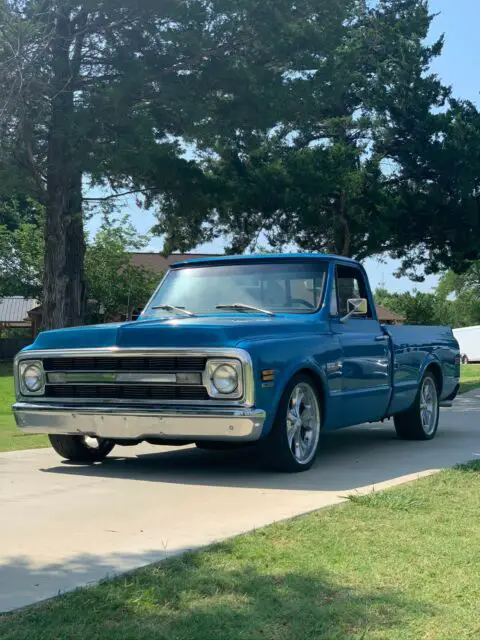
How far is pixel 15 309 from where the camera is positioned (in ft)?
214

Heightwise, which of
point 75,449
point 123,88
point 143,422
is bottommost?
point 75,449

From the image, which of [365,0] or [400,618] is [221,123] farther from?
[400,618]

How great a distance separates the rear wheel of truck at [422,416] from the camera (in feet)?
35.4

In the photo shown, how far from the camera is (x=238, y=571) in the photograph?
4.59 metres

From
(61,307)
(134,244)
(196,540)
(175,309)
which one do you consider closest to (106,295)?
(134,244)

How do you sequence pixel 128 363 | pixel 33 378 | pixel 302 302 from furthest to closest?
pixel 302 302 < pixel 33 378 < pixel 128 363

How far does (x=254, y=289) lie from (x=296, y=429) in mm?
1626

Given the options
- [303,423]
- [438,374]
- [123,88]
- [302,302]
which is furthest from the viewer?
[123,88]

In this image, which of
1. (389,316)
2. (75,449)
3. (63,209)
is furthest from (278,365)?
(389,316)

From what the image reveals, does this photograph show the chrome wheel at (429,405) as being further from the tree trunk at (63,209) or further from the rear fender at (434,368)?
the tree trunk at (63,209)

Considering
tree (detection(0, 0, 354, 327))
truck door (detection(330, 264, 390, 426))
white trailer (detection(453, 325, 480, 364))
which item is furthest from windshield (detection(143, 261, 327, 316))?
white trailer (detection(453, 325, 480, 364))

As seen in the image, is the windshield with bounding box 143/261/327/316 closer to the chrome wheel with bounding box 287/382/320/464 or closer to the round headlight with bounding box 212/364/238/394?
the chrome wheel with bounding box 287/382/320/464

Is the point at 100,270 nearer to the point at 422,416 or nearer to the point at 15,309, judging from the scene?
the point at 15,309

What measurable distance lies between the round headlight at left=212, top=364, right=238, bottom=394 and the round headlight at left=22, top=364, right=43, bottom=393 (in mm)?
1777
